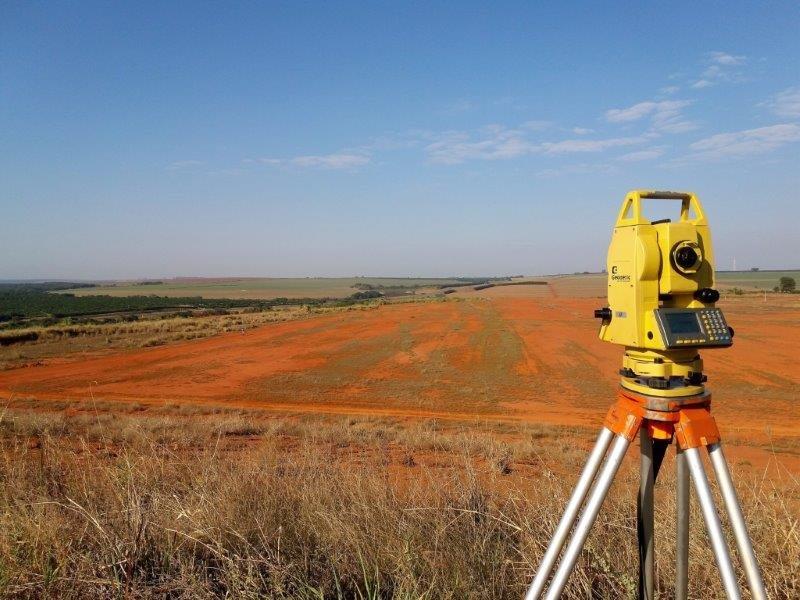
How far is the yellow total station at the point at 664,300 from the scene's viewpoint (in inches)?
63.5

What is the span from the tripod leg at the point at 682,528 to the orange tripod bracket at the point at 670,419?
120 millimetres

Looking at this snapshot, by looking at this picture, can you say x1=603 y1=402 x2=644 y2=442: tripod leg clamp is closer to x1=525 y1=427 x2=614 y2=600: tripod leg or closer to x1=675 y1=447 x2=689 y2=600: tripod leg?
x1=525 y1=427 x2=614 y2=600: tripod leg

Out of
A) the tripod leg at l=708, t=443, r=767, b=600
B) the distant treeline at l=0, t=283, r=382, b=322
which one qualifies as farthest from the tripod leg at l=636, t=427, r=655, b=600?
the distant treeline at l=0, t=283, r=382, b=322

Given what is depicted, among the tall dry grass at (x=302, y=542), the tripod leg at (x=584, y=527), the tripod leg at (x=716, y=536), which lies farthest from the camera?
the tall dry grass at (x=302, y=542)

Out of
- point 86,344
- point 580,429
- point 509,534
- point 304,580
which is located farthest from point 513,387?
point 86,344

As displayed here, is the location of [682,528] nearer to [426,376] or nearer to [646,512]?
[646,512]

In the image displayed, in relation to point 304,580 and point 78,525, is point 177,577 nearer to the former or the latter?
point 304,580

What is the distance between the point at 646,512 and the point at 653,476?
0.16 meters

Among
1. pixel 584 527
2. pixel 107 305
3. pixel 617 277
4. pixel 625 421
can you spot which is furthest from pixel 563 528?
pixel 107 305

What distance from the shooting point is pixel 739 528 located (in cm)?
144

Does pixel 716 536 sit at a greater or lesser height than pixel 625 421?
lesser

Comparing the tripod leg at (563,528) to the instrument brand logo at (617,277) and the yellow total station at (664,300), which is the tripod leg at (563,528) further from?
the instrument brand logo at (617,277)

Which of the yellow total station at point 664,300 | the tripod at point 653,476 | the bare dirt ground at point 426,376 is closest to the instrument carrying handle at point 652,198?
the yellow total station at point 664,300

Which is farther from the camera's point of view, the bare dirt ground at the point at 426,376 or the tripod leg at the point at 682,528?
the bare dirt ground at the point at 426,376
